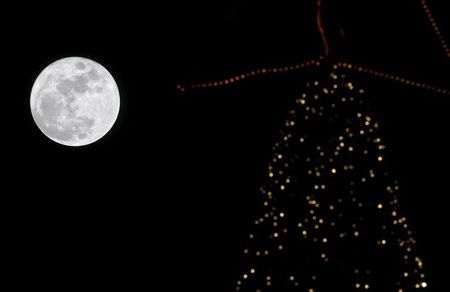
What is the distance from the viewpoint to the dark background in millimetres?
3559

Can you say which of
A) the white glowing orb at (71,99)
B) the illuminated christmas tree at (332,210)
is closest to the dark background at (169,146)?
the white glowing orb at (71,99)

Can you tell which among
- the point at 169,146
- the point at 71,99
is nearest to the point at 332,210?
the point at 169,146

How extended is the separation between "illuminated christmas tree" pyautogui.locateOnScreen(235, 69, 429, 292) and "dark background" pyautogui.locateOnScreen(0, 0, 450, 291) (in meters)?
0.77

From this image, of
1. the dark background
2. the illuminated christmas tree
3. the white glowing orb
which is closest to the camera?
the illuminated christmas tree

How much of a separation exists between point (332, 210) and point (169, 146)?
1334 millimetres

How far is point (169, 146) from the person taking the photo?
3.81 m

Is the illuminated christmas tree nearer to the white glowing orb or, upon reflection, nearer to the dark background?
the dark background

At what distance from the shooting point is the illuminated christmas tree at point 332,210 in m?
2.84

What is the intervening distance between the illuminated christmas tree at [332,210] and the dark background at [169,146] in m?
0.77

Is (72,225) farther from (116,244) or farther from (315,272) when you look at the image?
(315,272)

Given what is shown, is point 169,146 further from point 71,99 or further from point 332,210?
point 332,210

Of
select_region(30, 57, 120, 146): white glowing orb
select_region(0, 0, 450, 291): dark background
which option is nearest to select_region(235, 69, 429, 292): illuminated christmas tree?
select_region(0, 0, 450, 291): dark background

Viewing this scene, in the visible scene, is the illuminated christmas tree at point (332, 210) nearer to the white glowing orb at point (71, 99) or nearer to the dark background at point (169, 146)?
the dark background at point (169, 146)

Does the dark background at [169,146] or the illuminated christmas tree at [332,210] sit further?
the dark background at [169,146]
